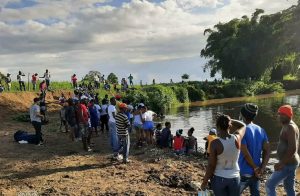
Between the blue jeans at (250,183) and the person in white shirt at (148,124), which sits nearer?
the blue jeans at (250,183)

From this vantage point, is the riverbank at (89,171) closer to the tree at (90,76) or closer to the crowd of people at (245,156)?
the crowd of people at (245,156)

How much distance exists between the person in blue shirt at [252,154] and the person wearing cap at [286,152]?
0.36 metres

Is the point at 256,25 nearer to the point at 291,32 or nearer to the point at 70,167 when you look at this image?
the point at 291,32

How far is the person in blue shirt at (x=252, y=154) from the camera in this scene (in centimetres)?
661

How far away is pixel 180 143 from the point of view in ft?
51.2

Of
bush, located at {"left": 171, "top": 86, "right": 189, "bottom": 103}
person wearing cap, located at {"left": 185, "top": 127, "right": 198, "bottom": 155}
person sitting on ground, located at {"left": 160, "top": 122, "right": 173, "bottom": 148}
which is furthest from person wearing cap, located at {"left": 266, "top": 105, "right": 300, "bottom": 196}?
bush, located at {"left": 171, "top": 86, "right": 189, "bottom": 103}

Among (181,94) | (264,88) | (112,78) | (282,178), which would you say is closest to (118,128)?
(282,178)

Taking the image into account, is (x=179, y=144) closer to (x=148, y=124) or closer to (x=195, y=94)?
(x=148, y=124)

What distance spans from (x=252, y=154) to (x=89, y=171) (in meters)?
6.46

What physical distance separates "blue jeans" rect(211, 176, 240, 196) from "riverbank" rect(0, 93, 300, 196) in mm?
3999

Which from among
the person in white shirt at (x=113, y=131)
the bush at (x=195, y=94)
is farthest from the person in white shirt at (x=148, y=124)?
the bush at (x=195, y=94)

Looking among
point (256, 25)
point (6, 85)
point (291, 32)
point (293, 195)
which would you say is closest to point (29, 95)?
point (6, 85)

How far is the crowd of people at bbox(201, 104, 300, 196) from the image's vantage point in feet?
19.7

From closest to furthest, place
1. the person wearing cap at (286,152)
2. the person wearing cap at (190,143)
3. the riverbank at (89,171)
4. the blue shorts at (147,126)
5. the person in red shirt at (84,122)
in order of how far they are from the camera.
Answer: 1. the person wearing cap at (286,152)
2. the riverbank at (89,171)
3. the person in red shirt at (84,122)
4. the person wearing cap at (190,143)
5. the blue shorts at (147,126)
